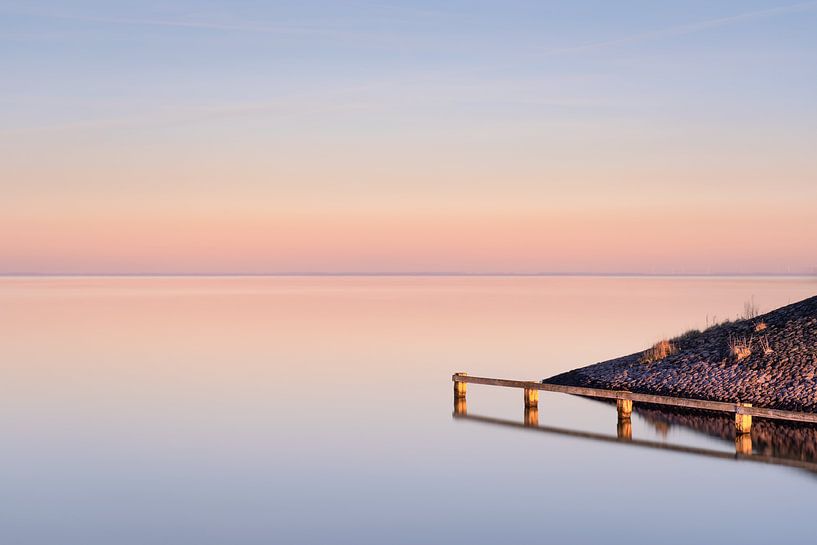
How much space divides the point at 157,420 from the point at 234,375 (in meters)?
13.2

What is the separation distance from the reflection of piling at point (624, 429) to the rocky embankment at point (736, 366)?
11.7 ft

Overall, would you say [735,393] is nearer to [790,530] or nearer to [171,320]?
[790,530]

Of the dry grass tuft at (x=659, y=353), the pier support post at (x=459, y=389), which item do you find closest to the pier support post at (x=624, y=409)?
the pier support post at (x=459, y=389)

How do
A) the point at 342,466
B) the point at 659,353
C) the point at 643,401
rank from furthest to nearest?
the point at 659,353 → the point at 643,401 → the point at 342,466

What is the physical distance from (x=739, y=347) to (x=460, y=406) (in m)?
10.3

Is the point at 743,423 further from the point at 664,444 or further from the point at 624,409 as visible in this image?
the point at 624,409

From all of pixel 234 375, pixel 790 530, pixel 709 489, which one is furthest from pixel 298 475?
pixel 234 375

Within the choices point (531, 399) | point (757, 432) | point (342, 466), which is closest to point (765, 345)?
point (757, 432)

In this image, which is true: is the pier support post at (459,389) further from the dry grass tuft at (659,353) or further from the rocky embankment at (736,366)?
the dry grass tuft at (659,353)

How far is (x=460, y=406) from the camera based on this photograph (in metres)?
33.6

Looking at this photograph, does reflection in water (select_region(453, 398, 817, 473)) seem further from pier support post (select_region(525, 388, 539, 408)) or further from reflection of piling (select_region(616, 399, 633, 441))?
pier support post (select_region(525, 388, 539, 408))

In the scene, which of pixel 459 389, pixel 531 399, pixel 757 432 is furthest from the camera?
pixel 459 389

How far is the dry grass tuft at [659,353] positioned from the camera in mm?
36000

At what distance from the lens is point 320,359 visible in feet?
174
